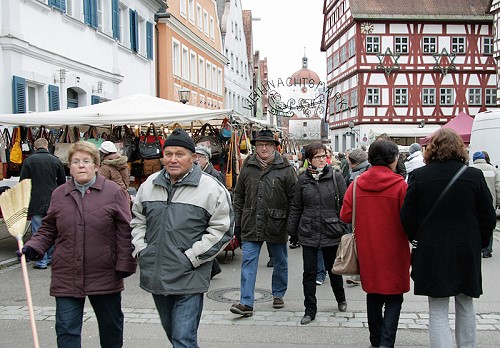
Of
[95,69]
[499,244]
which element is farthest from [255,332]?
[95,69]

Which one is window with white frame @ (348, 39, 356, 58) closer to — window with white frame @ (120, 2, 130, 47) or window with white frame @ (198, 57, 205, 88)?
window with white frame @ (198, 57, 205, 88)

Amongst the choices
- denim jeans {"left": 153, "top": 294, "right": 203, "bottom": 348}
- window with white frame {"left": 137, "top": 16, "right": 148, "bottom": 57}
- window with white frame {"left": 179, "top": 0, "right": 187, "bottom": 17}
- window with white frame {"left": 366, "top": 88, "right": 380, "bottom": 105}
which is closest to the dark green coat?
denim jeans {"left": 153, "top": 294, "right": 203, "bottom": 348}

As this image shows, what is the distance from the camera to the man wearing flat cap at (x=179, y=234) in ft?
12.7

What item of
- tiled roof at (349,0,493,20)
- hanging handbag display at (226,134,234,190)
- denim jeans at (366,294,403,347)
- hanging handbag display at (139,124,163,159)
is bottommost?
denim jeans at (366,294,403,347)

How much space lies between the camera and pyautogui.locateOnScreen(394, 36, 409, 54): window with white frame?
44.2 meters

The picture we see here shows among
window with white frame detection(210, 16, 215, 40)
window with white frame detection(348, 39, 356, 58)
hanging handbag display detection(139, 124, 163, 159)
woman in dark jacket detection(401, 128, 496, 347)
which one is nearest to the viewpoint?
woman in dark jacket detection(401, 128, 496, 347)

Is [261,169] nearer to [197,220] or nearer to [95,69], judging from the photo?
[197,220]

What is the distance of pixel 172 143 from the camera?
158 inches

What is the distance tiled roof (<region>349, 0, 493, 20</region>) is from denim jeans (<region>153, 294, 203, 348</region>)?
42.2 m

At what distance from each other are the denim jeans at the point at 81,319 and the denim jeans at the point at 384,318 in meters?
1.99

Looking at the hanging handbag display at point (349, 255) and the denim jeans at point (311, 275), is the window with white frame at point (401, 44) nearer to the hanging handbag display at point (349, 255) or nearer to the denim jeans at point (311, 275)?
the denim jeans at point (311, 275)

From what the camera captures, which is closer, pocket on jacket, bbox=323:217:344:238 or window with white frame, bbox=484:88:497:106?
pocket on jacket, bbox=323:217:344:238

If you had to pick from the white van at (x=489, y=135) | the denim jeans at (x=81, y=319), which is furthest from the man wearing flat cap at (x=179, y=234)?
the white van at (x=489, y=135)

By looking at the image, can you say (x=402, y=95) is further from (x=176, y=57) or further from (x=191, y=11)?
(x=176, y=57)
